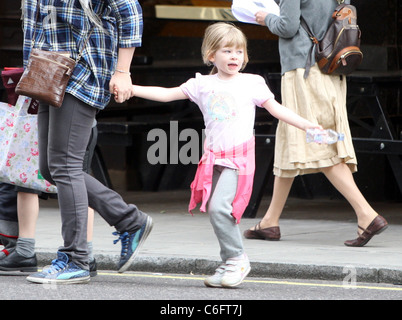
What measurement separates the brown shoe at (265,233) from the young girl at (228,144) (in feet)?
5.23

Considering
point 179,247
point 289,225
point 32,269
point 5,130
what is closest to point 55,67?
Result: point 5,130

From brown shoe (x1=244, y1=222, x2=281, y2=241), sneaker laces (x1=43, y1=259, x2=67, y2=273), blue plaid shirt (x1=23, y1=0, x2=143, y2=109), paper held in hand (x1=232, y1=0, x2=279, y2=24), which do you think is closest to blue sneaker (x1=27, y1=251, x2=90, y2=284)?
sneaker laces (x1=43, y1=259, x2=67, y2=273)

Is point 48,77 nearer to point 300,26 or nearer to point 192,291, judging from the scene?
point 192,291

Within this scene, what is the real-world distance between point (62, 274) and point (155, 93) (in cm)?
108

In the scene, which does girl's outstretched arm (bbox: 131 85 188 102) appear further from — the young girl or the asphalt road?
the asphalt road

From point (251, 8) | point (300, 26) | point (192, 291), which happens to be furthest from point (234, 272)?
point (251, 8)

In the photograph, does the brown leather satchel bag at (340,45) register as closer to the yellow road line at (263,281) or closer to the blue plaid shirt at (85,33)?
the yellow road line at (263,281)

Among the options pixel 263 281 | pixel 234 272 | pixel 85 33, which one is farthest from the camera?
pixel 263 281

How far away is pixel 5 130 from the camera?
615 centimetres

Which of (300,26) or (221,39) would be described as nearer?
(221,39)

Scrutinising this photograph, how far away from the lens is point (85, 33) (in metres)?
5.57

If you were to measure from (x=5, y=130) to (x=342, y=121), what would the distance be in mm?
2275

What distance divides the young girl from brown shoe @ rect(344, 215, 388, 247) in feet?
4.75

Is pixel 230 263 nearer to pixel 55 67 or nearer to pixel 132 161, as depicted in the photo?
pixel 55 67
